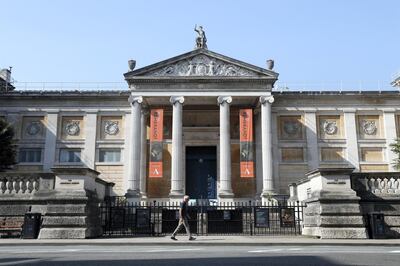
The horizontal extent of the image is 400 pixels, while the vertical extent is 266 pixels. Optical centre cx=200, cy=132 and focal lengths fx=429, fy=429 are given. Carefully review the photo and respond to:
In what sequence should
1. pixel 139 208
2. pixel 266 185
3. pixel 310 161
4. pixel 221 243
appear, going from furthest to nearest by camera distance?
pixel 310 161, pixel 266 185, pixel 139 208, pixel 221 243

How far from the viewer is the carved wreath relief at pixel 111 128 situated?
133ft

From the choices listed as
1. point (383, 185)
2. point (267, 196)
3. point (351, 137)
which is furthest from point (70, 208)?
point (351, 137)

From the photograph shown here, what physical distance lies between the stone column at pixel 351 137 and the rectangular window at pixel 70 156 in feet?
82.0

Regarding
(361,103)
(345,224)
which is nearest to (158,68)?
(361,103)

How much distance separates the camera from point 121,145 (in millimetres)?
40250

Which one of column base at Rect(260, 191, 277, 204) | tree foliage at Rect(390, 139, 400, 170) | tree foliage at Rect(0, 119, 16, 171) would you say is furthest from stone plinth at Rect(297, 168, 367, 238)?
tree foliage at Rect(0, 119, 16, 171)

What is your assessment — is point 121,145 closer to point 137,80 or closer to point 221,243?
point 137,80

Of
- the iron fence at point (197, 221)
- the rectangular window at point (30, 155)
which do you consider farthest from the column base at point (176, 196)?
the rectangular window at point (30, 155)

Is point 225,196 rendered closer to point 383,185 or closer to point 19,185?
Result: point 383,185

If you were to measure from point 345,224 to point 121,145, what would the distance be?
27.1 meters

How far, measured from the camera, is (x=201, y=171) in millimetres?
41500

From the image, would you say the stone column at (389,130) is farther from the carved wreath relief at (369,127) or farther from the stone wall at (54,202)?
the stone wall at (54,202)

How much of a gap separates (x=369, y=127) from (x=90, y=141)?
26.2 m

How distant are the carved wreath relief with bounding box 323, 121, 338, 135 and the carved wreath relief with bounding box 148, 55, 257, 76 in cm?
903
